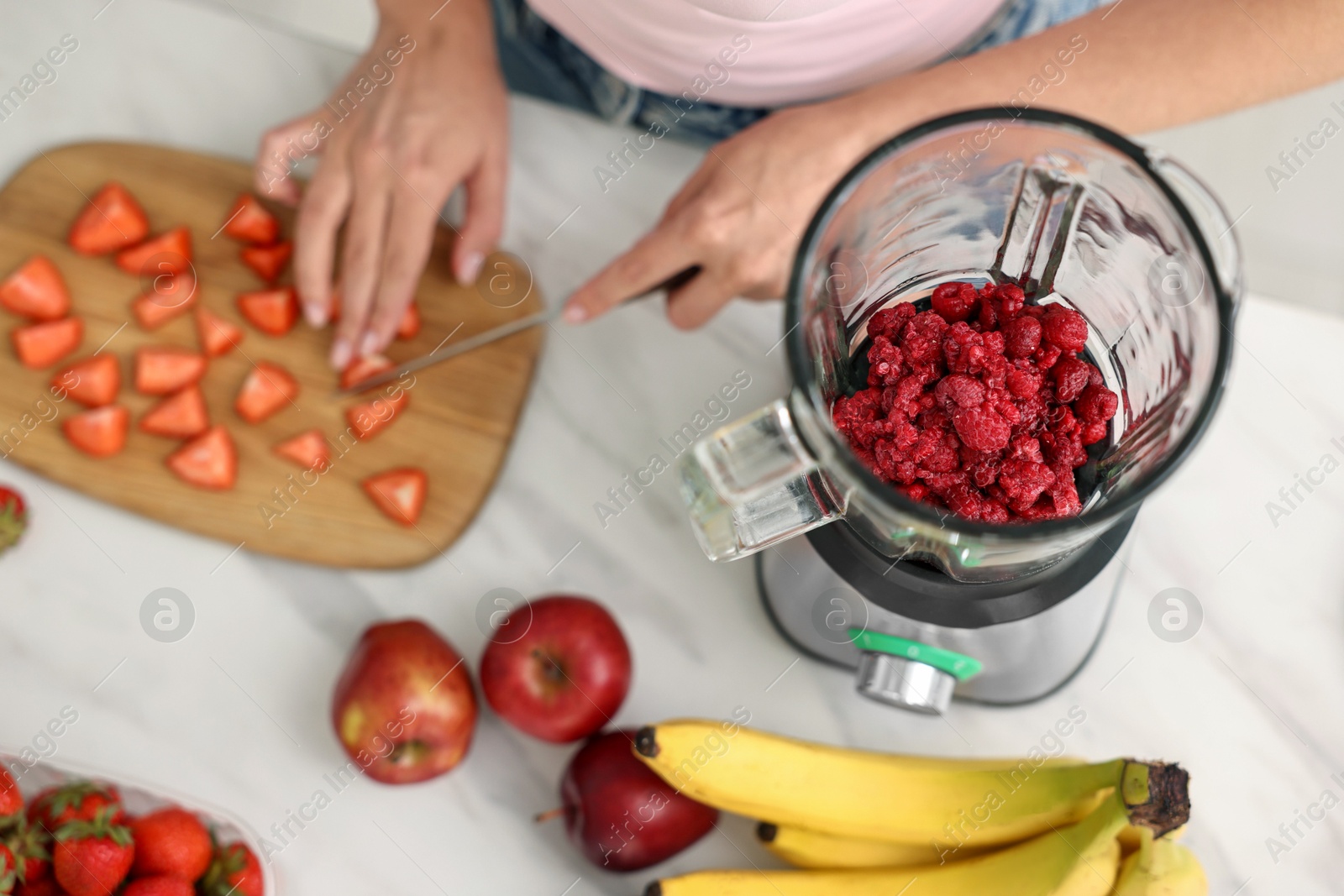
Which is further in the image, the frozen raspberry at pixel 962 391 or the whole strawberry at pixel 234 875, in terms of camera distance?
the whole strawberry at pixel 234 875

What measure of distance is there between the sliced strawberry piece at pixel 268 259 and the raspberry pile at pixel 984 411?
0.67 meters

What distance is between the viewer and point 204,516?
0.91m

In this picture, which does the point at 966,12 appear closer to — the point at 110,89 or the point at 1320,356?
the point at 1320,356

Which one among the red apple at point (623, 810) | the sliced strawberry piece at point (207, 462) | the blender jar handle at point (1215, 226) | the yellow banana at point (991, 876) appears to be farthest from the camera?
the sliced strawberry piece at point (207, 462)

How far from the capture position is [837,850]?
0.80 m

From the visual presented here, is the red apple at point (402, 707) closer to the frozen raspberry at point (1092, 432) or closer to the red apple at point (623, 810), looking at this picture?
the red apple at point (623, 810)

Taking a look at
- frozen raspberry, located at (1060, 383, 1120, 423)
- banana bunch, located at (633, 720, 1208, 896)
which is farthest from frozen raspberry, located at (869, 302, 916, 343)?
banana bunch, located at (633, 720, 1208, 896)

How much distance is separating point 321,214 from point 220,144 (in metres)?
0.19

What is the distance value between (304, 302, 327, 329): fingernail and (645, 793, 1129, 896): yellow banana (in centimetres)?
61

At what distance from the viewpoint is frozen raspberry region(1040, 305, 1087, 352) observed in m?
0.51

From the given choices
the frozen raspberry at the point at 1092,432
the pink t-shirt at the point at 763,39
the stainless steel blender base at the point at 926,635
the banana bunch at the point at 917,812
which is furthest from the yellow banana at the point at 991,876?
the pink t-shirt at the point at 763,39

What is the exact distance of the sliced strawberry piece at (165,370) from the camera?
917 mm

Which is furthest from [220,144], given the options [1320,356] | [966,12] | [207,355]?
[1320,356]

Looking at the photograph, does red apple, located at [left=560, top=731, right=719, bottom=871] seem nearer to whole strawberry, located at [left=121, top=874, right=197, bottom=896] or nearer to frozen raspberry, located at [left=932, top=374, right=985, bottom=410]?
whole strawberry, located at [left=121, top=874, right=197, bottom=896]
